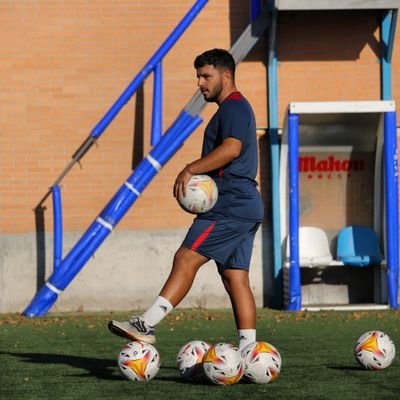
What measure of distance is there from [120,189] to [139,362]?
778 centimetres

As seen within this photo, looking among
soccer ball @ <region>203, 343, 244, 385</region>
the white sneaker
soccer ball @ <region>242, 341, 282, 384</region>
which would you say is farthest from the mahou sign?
soccer ball @ <region>203, 343, 244, 385</region>

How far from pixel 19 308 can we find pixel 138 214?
7.02 feet

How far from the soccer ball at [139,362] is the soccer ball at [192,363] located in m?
0.18

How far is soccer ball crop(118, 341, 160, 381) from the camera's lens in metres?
7.39

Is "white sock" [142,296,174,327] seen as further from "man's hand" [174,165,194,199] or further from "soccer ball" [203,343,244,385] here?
"man's hand" [174,165,194,199]

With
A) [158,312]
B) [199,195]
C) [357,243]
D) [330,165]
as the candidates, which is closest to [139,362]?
[158,312]

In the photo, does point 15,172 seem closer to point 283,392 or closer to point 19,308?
point 19,308

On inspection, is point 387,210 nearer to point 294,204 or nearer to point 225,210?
point 294,204

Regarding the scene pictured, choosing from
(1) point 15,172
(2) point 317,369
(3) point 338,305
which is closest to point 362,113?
(3) point 338,305

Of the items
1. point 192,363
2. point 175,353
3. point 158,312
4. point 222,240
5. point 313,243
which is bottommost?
point 175,353

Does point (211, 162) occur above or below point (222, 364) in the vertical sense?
above

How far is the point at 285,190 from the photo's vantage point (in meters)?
15.8

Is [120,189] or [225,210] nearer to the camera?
[225,210]

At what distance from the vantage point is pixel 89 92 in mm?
15758
